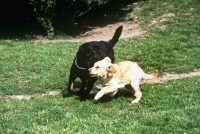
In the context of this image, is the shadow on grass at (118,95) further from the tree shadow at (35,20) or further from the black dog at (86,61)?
the tree shadow at (35,20)

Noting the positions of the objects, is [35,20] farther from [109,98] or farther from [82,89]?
[109,98]

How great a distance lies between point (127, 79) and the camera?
6.85 meters

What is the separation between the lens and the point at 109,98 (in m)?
6.99

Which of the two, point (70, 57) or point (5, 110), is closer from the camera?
point (5, 110)

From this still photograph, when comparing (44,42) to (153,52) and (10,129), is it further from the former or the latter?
(10,129)

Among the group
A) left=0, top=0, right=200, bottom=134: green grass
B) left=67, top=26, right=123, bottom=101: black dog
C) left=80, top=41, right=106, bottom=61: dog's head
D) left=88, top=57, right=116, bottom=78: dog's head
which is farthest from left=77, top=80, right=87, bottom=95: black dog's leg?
left=88, top=57, right=116, bottom=78: dog's head

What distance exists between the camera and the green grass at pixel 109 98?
18.5 ft

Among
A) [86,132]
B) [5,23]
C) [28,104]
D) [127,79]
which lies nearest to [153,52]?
[127,79]

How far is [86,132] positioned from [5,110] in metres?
2.02

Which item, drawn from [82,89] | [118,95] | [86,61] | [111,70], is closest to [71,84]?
[82,89]

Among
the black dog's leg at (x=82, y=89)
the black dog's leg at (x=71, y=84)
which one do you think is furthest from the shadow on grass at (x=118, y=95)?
the black dog's leg at (x=71, y=84)

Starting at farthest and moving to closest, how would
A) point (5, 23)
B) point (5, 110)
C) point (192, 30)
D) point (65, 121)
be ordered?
point (5, 23) → point (192, 30) → point (5, 110) → point (65, 121)

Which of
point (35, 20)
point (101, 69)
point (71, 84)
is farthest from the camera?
point (35, 20)

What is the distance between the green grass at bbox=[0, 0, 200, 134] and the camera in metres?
5.63
